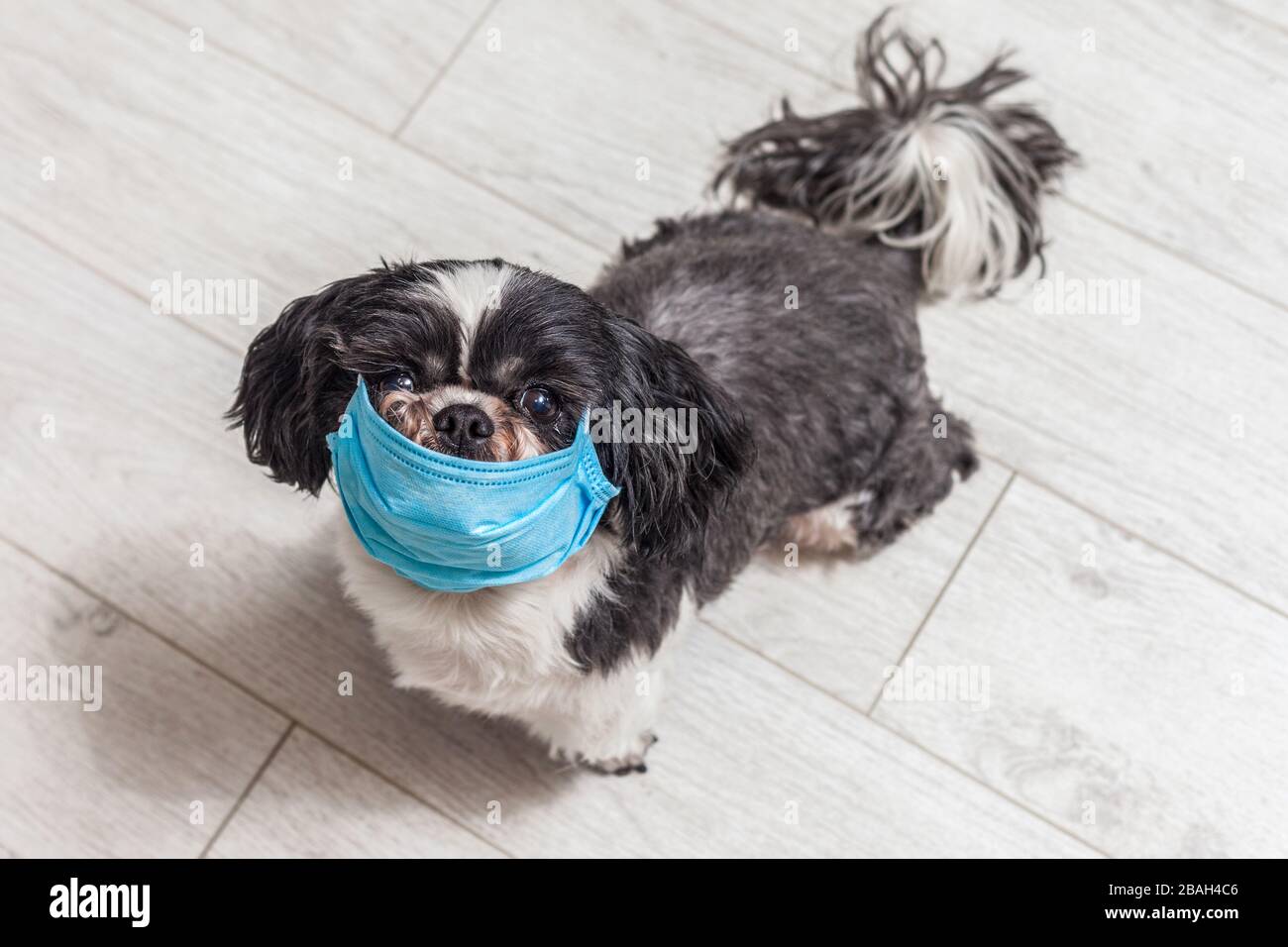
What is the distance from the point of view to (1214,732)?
8.15ft

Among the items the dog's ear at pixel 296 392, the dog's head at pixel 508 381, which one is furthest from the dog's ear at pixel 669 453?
the dog's ear at pixel 296 392

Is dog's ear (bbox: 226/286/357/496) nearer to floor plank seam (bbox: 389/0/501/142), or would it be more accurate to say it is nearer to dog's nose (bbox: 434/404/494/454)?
dog's nose (bbox: 434/404/494/454)

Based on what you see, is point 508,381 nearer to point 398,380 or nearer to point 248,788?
point 398,380

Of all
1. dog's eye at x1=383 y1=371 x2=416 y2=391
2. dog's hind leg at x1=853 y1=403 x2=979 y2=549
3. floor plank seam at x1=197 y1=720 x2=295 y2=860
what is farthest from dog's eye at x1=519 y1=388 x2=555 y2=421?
floor plank seam at x1=197 y1=720 x2=295 y2=860

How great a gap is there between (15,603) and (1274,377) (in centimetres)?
245

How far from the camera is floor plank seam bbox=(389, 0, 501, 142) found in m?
2.79

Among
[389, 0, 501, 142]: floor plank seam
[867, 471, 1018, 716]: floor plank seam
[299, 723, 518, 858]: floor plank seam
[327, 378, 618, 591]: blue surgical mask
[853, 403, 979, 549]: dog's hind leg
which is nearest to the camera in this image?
[327, 378, 618, 591]: blue surgical mask

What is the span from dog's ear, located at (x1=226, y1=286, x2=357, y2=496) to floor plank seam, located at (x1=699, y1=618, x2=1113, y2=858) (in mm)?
932

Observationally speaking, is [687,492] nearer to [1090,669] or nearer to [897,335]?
[897,335]

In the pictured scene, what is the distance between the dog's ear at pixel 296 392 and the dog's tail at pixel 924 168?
102 cm

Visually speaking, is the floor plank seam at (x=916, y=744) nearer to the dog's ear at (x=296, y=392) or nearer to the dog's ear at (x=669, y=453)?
the dog's ear at (x=669, y=453)

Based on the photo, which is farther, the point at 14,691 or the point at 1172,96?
the point at 1172,96

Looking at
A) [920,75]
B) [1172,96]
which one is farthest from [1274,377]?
[920,75]

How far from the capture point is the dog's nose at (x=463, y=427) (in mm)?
1553
